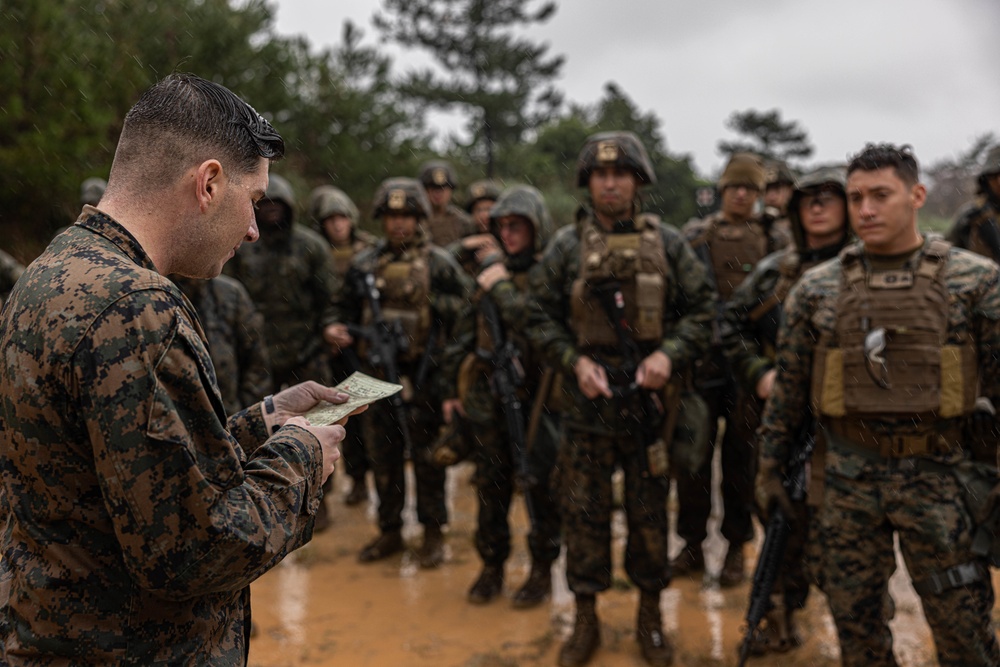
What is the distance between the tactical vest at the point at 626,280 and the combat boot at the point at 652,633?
4.84ft

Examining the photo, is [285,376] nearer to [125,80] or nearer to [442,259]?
[442,259]

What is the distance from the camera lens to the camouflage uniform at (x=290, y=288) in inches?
273

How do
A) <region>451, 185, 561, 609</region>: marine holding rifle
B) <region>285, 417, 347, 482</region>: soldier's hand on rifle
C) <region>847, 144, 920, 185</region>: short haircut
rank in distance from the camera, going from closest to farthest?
<region>285, 417, 347, 482</region>: soldier's hand on rifle
<region>847, 144, 920, 185</region>: short haircut
<region>451, 185, 561, 609</region>: marine holding rifle

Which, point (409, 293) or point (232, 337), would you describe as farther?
point (409, 293)

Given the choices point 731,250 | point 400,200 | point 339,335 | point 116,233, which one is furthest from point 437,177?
point 116,233

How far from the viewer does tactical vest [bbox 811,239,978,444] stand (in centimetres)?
325

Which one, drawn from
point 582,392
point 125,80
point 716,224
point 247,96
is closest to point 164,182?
point 582,392

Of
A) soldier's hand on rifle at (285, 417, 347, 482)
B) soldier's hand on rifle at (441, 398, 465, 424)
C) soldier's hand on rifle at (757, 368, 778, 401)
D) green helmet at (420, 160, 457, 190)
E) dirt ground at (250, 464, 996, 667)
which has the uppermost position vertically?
green helmet at (420, 160, 457, 190)

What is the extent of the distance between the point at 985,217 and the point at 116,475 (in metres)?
7.03

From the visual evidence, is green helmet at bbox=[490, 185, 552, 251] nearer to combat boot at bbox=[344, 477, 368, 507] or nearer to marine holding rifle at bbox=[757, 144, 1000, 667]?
marine holding rifle at bbox=[757, 144, 1000, 667]

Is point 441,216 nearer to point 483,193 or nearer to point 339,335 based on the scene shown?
point 483,193

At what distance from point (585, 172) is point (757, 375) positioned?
158 centimetres

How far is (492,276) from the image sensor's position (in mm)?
5297

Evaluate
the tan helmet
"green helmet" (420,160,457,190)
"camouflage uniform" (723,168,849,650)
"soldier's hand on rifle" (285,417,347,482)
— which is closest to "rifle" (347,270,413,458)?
"camouflage uniform" (723,168,849,650)
